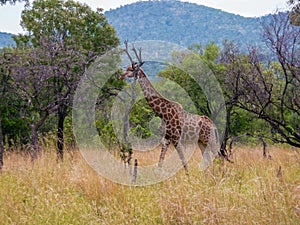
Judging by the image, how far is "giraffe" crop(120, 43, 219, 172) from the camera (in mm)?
7301

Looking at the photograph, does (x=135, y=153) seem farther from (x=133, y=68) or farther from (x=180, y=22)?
(x=180, y=22)

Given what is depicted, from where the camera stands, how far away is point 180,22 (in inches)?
2746

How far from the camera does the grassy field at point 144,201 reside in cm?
402

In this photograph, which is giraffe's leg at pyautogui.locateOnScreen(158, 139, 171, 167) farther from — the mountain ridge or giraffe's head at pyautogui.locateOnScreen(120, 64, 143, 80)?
the mountain ridge

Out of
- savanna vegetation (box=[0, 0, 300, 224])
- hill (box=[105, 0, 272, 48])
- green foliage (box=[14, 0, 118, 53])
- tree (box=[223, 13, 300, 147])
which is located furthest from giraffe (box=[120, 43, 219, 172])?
hill (box=[105, 0, 272, 48])

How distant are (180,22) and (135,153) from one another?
63169mm

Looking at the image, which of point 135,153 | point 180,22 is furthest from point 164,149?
point 180,22

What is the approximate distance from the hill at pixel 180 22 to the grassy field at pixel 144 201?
170 feet

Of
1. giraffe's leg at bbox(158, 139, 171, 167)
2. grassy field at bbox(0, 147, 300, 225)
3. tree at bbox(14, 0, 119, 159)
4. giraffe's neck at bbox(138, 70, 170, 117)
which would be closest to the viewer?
grassy field at bbox(0, 147, 300, 225)

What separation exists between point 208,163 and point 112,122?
184cm

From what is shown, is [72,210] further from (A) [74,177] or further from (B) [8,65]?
(B) [8,65]

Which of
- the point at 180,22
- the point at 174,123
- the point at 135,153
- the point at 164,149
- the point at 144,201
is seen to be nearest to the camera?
the point at 144,201

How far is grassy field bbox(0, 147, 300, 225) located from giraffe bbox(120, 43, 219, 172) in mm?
930

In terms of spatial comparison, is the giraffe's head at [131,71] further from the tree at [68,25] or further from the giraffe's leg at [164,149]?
the tree at [68,25]
